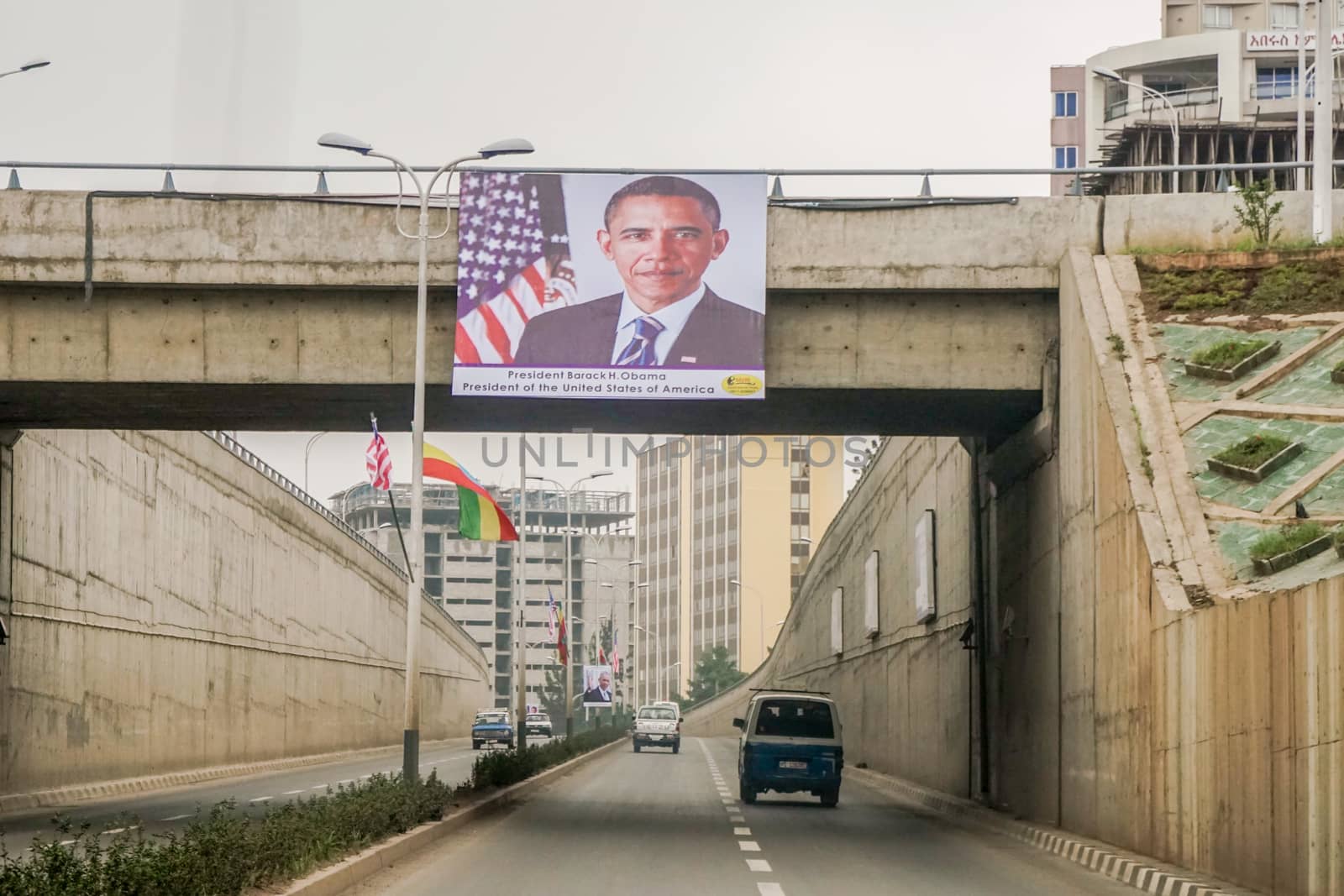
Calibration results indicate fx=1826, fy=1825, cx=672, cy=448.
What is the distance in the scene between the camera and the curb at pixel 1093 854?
1554 centimetres

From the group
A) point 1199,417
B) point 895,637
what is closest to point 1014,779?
point 1199,417

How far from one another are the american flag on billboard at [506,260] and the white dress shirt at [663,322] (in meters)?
0.85

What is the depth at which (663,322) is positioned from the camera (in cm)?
2645

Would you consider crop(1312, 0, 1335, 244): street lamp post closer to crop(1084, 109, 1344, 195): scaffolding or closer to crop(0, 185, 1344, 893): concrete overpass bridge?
crop(0, 185, 1344, 893): concrete overpass bridge

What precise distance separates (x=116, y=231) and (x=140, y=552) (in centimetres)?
1554

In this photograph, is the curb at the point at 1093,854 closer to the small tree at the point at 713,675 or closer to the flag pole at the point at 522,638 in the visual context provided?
the flag pole at the point at 522,638

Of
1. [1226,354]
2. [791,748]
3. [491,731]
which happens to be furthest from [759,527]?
[1226,354]

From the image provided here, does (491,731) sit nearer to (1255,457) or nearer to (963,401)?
(963,401)

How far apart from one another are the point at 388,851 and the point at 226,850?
5115mm

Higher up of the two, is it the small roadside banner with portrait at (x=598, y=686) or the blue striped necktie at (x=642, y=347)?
the blue striped necktie at (x=642, y=347)

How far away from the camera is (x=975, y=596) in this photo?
31.7 metres

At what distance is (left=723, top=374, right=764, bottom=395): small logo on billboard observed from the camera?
25938mm

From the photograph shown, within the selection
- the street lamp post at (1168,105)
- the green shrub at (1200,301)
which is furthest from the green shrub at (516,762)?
the street lamp post at (1168,105)

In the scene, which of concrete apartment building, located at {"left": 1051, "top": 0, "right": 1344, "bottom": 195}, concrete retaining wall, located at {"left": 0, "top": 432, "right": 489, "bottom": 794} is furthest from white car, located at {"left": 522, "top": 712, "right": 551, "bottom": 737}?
concrete apartment building, located at {"left": 1051, "top": 0, "right": 1344, "bottom": 195}
